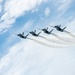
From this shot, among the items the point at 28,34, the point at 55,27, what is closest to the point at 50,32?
the point at 55,27

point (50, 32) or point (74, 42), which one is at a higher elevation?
point (50, 32)

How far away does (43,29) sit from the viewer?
153125 millimetres

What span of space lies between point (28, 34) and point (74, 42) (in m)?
39.2

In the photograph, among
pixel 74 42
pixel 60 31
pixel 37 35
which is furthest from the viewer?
pixel 37 35

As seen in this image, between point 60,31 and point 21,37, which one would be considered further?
point 21,37

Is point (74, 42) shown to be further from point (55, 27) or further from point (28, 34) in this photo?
point (28, 34)

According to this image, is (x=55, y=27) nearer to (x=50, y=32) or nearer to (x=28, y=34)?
(x=50, y=32)

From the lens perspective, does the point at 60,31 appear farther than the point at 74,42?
Yes

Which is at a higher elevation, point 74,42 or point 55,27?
point 55,27

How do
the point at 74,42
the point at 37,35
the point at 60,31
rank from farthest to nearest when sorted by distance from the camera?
the point at 37,35, the point at 60,31, the point at 74,42

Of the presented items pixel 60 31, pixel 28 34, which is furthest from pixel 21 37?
pixel 60 31

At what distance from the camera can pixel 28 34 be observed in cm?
15975

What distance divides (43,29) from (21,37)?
21509 mm

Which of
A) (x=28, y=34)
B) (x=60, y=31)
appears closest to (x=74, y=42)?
(x=60, y=31)
